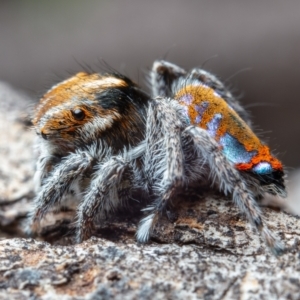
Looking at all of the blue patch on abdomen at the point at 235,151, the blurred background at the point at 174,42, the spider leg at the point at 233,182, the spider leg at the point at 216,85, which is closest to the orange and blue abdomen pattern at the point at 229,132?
the blue patch on abdomen at the point at 235,151

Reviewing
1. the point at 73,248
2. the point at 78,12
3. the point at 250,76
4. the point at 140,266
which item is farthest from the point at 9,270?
the point at 78,12

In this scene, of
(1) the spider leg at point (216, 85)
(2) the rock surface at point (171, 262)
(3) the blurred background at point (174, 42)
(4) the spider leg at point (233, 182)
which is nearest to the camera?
(2) the rock surface at point (171, 262)

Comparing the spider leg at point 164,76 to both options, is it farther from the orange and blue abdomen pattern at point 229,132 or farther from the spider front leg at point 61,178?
the spider front leg at point 61,178

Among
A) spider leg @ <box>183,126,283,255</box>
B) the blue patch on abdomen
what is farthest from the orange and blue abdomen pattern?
spider leg @ <box>183,126,283,255</box>

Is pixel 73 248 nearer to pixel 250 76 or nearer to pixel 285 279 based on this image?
pixel 285 279

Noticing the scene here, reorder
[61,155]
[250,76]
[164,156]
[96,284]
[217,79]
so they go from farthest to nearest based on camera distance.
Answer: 1. [250,76]
2. [217,79]
3. [61,155]
4. [164,156]
5. [96,284]

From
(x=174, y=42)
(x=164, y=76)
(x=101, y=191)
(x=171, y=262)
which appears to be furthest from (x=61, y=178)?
(x=174, y=42)
